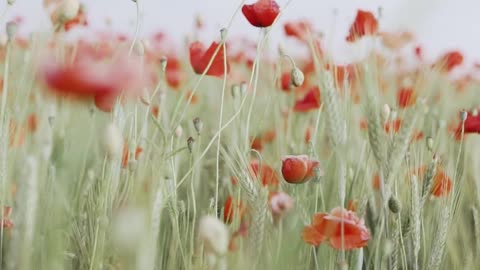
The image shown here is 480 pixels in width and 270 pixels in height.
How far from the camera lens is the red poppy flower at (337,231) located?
795 millimetres

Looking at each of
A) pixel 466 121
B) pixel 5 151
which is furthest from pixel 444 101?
pixel 5 151

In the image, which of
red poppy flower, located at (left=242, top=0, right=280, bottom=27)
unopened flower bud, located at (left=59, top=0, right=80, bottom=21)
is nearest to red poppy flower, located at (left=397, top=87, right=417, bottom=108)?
red poppy flower, located at (left=242, top=0, right=280, bottom=27)

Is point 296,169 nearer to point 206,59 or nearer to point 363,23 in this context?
→ point 206,59

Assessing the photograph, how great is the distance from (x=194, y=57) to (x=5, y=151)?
0.40 meters

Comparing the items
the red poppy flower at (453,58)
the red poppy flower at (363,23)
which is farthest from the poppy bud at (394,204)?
the red poppy flower at (453,58)

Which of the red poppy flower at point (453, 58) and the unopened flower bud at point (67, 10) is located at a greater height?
the red poppy flower at point (453, 58)

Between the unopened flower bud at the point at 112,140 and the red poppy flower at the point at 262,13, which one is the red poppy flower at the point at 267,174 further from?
the unopened flower bud at the point at 112,140

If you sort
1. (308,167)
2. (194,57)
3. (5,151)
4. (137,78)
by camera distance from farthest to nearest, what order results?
(194,57)
(308,167)
(5,151)
(137,78)

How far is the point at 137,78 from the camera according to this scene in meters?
0.40

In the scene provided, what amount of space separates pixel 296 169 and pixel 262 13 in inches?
8.8

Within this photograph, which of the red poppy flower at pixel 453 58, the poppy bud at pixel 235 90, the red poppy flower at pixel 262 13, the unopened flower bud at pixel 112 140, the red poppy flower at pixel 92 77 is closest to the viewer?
the red poppy flower at pixel 92 77

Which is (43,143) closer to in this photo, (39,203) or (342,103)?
(39,203)

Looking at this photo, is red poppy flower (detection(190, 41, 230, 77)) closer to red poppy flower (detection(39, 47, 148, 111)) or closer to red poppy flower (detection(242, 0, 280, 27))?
red poppy flower (detection(242, 0, 280, 27))

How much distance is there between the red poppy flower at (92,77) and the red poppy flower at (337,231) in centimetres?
41
